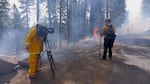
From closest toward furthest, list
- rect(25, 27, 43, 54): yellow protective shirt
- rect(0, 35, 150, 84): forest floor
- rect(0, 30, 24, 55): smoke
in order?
rect(0, 35, 150, 84): forest floor, rect(25, 27, 43, 54): yellow protective shirt, rect(0, 30, 24, 55): smoke

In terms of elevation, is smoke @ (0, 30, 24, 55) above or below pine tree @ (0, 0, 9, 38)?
below

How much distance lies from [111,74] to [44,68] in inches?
108

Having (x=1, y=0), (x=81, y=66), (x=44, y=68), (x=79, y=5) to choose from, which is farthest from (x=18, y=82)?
(x=79, y=5)

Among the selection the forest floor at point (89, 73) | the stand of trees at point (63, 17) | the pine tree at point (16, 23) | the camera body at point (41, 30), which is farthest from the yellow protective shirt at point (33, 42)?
the pine tree at point (16, 23)

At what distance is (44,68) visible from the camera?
35.1ft

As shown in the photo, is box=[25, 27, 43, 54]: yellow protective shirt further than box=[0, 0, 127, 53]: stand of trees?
No

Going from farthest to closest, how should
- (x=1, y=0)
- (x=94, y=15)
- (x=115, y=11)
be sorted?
(x=115, y=11), (x=1, y=0), (x=94, y=15)

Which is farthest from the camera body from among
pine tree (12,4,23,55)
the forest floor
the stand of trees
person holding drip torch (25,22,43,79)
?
pine tree (12,4,23,55)

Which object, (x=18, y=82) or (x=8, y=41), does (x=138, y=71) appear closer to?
(x=18, y=82)

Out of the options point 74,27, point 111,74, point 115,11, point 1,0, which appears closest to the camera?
point 111,74

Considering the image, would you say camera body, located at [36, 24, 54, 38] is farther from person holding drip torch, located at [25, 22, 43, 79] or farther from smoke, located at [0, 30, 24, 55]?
smoke, located at [0, 30, 24, 55]

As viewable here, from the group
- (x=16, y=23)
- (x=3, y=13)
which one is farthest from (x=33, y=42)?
(x=16, y=23)

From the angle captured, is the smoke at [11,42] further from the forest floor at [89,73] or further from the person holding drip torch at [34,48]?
the person holding drip torch at [34,48]

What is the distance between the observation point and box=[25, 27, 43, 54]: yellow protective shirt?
954 cm
